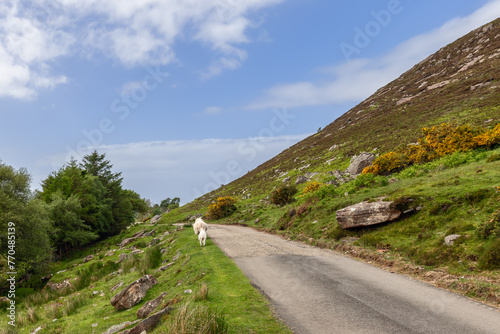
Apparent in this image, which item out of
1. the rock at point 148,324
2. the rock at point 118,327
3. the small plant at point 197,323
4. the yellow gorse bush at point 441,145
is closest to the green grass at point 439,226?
the yellow gorse bush at point 441,145

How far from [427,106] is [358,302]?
180ft

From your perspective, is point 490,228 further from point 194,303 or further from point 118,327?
point 118,327

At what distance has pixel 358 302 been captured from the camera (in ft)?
27.2

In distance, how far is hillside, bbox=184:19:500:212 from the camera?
4119 centimetres

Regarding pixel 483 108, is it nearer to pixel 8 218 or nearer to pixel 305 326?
pixel 305 326

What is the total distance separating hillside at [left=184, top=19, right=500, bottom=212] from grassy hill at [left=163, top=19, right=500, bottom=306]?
32 centimetres

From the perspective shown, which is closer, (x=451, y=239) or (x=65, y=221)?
(x=451, y=239)

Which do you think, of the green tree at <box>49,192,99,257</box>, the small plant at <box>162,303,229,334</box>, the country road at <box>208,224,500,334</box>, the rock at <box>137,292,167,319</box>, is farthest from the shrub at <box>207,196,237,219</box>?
the small plant at <box>162,303,229,334</box>

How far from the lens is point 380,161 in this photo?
2994 centimetres

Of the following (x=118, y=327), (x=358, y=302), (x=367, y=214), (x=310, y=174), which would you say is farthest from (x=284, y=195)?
(x=118, y=327)

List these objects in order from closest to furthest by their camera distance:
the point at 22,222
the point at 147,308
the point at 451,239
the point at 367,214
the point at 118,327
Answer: the point at 118,327, the point at 147,308, the point at 451,239, the point at 367,214, the point at 22,222

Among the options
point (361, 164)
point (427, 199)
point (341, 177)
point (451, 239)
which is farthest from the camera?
A: point (341, 177)

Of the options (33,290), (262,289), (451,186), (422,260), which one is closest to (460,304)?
(422,260)

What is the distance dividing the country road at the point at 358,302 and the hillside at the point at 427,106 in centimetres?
3048
